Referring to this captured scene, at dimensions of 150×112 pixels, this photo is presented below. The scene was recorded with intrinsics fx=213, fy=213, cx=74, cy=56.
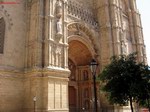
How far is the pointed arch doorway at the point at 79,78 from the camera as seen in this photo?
103 ft

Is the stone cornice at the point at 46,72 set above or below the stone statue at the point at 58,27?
below

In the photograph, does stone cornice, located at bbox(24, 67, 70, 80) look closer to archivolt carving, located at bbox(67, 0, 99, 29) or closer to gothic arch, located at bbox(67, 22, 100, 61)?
gothic arch, located at bbox(67, 22, 100, 61)

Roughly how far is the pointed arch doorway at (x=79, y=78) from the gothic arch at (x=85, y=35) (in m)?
0.55

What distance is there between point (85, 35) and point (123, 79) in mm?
12849

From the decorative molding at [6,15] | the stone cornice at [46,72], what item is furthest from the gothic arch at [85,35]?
the decorative molding at [6,15]

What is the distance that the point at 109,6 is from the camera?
3562 centimetres

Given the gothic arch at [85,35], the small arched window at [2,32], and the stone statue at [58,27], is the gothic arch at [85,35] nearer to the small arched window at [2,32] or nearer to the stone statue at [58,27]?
the stone statue at [58,27]

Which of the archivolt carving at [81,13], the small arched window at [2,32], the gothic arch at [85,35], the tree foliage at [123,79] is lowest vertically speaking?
the tree foliage at [123,79]

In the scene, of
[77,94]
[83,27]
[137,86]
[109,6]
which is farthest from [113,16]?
[137,86]

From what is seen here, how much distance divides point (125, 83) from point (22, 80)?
419 inches

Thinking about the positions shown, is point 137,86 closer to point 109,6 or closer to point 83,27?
point 83,27

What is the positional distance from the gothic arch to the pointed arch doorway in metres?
0.55

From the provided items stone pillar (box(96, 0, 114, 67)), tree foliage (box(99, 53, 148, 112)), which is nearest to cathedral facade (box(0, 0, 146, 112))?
stone pillar (box(96, 0, 114, 67))

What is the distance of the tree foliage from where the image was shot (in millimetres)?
19422
